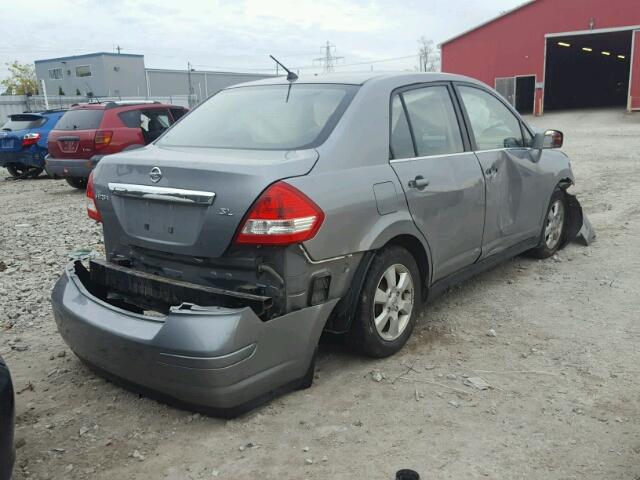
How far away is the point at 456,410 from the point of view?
10.5ft

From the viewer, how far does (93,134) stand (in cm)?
1078

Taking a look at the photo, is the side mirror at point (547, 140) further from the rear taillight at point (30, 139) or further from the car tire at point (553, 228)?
the rear taillight at point (30, 139)

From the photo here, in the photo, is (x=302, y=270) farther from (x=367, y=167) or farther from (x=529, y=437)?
(x=529, y=437)

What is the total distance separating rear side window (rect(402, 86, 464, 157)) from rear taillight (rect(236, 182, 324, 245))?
1.28 meters

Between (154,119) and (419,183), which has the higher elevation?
(154,119)

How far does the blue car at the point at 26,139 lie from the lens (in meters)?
13.7

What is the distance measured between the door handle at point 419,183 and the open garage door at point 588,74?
1350 inches

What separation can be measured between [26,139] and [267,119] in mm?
11789

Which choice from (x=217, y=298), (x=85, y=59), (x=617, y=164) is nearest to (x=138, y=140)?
(x=217, y=298)

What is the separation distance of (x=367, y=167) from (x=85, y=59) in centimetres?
5599

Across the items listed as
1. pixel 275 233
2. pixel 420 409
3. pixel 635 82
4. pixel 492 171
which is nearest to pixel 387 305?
pixel 420 409

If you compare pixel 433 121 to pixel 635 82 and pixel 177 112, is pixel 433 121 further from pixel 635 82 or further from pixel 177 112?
pixel 635 82

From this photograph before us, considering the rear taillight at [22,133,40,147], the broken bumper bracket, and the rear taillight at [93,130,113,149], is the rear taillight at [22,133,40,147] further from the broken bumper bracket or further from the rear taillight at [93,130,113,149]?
the broken bumper bracket

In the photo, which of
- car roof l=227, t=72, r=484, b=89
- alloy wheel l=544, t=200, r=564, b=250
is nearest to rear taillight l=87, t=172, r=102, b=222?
car roof l=227, t=72, r=484, b=89
